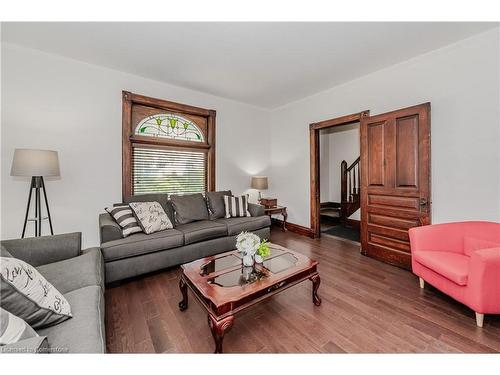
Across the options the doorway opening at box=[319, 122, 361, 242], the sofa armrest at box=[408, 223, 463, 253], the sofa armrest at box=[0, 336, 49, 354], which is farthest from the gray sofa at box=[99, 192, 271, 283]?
the doorway opening at box=[319, 122, 361, 242]

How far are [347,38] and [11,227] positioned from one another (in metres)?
4.58

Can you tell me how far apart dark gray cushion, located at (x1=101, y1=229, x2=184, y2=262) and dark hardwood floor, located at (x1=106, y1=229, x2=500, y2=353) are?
0.37 meters

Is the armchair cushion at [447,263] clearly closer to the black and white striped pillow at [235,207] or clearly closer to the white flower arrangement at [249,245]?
the white flower arrangement at [249,245]

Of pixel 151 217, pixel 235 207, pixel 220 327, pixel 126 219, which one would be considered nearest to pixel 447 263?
pixel 220 327

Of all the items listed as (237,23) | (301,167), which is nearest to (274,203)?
(301,167)

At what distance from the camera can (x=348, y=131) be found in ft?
18.7

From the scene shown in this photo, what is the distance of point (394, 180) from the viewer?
295 centimetres

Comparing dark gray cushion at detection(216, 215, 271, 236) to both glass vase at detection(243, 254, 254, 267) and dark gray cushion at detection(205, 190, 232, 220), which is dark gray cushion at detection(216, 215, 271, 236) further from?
glass vase at detection(243, 254, 254, 267)

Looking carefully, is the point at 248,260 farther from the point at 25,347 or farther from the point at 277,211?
the point at 277,211

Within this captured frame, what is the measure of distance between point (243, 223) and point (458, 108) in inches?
122

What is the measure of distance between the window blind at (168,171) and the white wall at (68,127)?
0.32 metres

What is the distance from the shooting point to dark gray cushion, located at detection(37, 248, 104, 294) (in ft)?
5.21

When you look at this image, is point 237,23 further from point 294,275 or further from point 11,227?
point 11,227

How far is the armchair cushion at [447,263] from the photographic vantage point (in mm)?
1848
